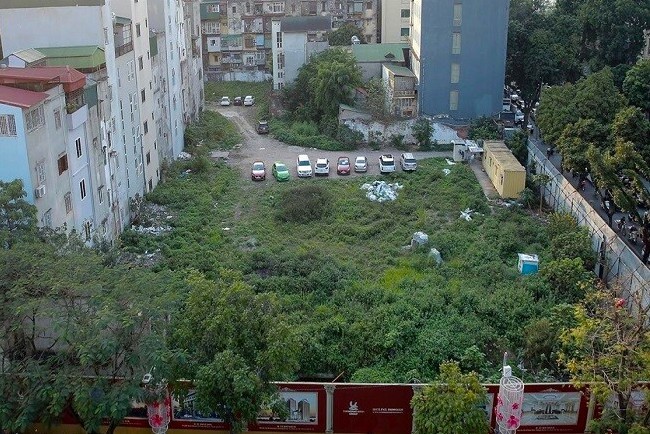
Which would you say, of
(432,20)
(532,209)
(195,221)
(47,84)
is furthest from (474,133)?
(47,84)

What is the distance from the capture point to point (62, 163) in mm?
22141

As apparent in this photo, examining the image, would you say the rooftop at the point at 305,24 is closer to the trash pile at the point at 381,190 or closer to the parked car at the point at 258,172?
the parked car at the point at 258,172

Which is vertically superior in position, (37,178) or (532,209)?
(37,178)

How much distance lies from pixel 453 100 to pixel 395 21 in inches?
769

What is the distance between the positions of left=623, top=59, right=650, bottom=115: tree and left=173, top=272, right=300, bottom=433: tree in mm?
27066

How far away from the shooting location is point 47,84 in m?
21.3

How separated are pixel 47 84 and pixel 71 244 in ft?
21.2

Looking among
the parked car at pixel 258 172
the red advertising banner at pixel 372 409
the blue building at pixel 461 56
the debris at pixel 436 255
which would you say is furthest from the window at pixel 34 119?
the blue building at pixel 461 56

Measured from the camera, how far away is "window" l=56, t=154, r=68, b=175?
21.8 metres

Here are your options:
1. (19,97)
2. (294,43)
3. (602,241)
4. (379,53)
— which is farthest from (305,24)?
(19,97)

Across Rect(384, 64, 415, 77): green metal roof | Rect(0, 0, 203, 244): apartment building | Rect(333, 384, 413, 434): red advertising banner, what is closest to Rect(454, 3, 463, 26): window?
Rect(384, 64, 415, 77): green metal roof

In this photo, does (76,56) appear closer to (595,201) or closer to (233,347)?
(233,347)

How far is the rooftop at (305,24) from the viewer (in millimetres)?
53906

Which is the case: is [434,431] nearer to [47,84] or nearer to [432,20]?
[47,84]
